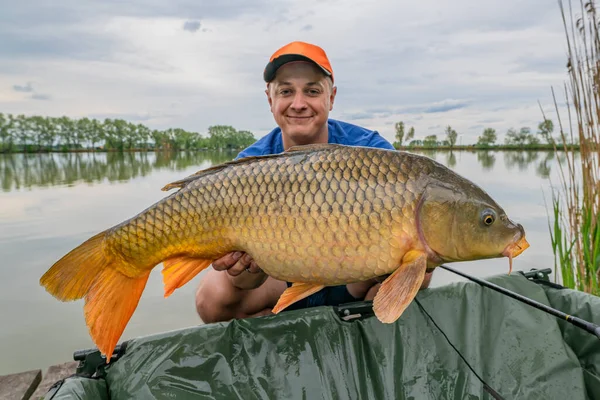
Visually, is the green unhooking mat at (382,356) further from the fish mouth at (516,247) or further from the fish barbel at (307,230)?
the fish mouth at (516,247)

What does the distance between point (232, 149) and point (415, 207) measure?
4932 centimetres

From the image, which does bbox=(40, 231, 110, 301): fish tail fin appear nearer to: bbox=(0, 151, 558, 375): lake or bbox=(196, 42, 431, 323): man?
bbox=(196, 42, 431, 323): man

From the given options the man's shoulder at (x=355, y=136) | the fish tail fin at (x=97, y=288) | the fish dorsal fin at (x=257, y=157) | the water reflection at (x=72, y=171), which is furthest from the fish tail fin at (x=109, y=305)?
the water reflection at (x=72, y=171)

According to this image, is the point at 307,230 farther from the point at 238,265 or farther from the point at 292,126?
the point at 292,126

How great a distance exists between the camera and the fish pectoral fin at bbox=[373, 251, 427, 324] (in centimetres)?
93

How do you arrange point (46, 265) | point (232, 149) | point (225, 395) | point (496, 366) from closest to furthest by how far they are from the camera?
point (225, 395) < point (496, 366) < point (46, 265) < point (232, 149)

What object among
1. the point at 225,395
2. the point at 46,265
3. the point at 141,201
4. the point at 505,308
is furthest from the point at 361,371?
the point at 141,201

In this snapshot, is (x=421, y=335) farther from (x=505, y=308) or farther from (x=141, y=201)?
(x=141, y=201)

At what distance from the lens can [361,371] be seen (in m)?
1.29

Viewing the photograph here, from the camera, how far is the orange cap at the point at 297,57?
5.34 feet


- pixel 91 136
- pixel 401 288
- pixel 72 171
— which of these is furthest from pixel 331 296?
pixel 91 136

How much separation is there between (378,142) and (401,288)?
3.26 ft

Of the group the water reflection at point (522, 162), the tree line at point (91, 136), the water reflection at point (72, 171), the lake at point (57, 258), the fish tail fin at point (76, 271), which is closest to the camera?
the fish tail fin at point (76, 271)

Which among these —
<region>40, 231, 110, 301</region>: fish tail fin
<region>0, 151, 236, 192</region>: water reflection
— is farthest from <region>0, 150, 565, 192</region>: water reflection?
<region>40, 231, 110, 301</region>: fish tail fin
